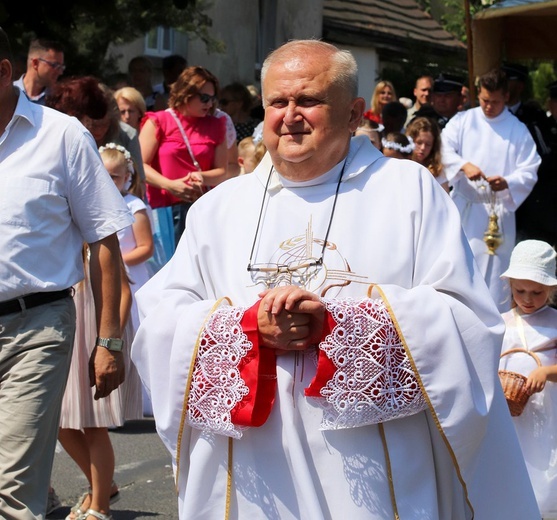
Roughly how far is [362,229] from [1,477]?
5.74 ft

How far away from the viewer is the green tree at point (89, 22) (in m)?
11.9

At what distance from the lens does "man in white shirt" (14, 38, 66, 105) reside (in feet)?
28.6

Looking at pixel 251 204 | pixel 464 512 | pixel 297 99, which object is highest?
pixel 297 99

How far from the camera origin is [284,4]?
22.5m

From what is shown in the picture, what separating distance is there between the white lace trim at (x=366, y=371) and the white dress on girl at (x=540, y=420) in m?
2.23

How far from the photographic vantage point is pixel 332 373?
3.67 meters

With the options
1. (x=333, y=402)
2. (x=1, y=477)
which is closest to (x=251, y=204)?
(x=333, y=402)

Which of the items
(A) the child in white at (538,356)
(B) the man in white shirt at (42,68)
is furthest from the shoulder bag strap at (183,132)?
(A) the child in white at (538,356)

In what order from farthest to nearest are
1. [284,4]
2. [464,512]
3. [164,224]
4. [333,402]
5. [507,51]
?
[284,4]
[507,51]
[164,224]
[464,512]
[333,402]

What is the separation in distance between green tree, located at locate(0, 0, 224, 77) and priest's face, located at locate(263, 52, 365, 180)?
808 centimetres

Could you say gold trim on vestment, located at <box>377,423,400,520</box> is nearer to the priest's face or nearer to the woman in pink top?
the priest's face

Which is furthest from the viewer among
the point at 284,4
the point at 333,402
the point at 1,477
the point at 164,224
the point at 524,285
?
the point at 284,4

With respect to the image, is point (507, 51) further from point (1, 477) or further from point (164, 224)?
point (1, 477)

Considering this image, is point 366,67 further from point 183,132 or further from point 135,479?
point 135,479
